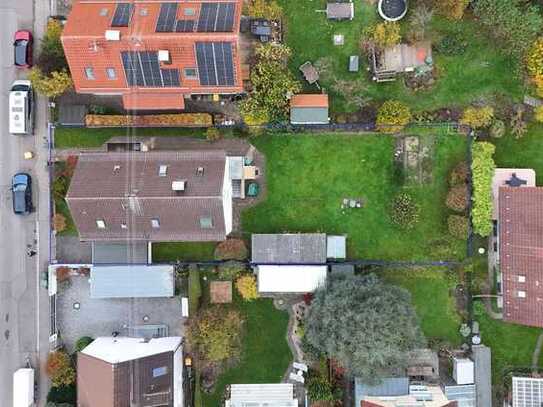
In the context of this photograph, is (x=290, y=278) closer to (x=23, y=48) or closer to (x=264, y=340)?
(x=264, y=340)

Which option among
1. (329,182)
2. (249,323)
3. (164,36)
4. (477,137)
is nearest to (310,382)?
(249,323)

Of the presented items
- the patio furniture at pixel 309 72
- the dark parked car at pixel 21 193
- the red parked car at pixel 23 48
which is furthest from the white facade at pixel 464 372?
the red parked car at pixel 23 48

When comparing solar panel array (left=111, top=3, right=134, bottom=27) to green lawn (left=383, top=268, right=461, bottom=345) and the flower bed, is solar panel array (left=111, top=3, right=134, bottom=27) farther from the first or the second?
green lawn (left=383, top=268, right=461, bottom=345)

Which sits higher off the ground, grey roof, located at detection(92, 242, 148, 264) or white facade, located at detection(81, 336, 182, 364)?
grey roof, located at detection(92, 242, 148, 264)

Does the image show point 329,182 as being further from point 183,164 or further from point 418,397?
point 418,397

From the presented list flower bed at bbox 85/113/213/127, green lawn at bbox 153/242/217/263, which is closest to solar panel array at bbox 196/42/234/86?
flower bed at bbox 85/113/213/127

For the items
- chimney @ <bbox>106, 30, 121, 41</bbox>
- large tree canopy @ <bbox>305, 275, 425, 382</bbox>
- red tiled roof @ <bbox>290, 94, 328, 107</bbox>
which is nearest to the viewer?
chimney @ <bbox>106, 30, 121, 41</bbox>
